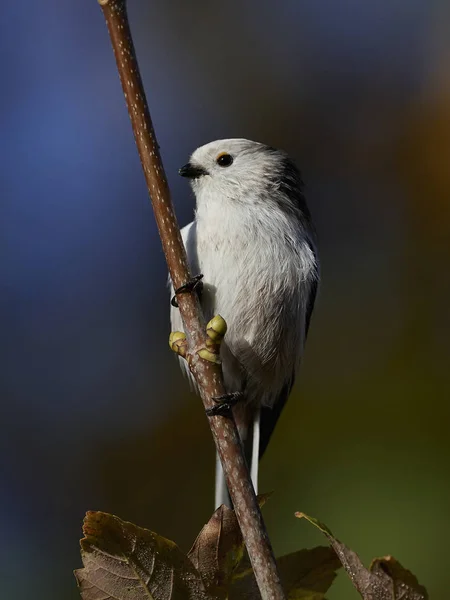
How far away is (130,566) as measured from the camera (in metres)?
0.79

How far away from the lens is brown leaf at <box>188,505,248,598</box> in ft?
2.64

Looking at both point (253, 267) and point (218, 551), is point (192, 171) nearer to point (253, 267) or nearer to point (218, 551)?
point (253, 267)

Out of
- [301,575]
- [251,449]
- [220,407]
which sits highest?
[220,407]

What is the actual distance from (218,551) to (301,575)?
0.34ft

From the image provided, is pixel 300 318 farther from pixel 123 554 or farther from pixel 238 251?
pixel 123 554

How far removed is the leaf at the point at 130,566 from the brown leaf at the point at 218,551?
0.02m

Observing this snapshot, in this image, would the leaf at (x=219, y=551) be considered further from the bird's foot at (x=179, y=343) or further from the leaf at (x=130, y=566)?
the bird's foot at (x=179, y=343)

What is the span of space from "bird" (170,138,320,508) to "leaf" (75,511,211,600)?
42.0 inches

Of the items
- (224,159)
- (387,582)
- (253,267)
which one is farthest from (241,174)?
(387,582)

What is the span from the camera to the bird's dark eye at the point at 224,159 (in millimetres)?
2269

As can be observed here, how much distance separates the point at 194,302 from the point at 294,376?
1.40 m

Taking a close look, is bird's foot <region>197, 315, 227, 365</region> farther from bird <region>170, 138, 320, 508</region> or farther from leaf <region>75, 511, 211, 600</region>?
bird <region>170, 138, 320, 508</region>

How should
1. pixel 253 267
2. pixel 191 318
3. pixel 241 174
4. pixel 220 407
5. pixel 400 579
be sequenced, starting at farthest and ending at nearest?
pixel 241 174 → pixel 253 267 → pixel 191 318 → pixel 220 407 → pixel 400 579

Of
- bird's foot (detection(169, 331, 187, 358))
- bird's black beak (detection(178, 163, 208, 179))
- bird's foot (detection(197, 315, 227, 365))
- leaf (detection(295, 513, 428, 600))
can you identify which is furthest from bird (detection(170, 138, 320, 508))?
leaf (detection(295, 513, 428, 600))
